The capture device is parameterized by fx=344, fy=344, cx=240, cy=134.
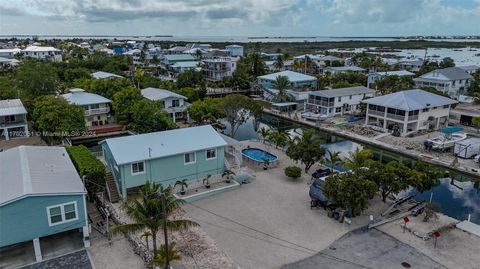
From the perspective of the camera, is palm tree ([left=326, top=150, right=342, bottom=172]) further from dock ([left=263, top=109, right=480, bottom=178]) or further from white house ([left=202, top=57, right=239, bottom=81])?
white house ([left=202, top=57, right=239, bottom=81])

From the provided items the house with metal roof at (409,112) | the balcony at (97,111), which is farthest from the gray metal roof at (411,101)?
the balcony at (97,111)

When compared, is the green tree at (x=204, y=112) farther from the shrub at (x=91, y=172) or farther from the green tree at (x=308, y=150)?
the shrub at (x=91, y=172)

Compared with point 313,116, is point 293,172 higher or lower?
lower

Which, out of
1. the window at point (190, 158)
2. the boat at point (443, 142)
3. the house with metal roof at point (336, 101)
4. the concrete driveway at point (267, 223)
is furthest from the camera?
the house with metal roof at point (336, 101)

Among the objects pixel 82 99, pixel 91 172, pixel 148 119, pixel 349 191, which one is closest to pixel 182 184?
pixel 91 172

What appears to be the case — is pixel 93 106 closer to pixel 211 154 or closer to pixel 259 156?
pixel 259 156

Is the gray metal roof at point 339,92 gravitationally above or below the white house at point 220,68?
below

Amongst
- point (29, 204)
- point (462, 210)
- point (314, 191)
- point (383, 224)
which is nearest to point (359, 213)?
point (383, 224)
